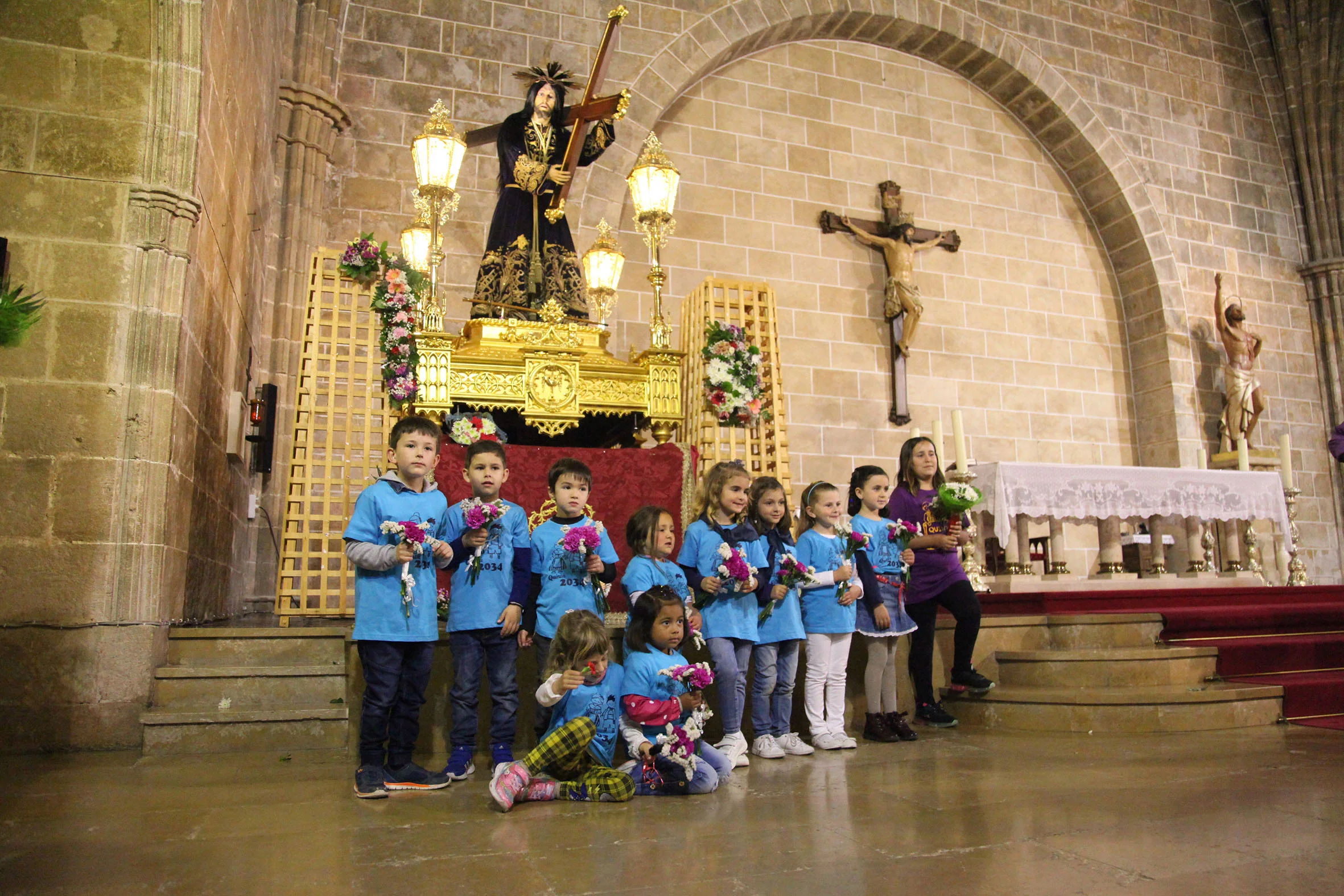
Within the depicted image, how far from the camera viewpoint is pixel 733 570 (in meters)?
3.99

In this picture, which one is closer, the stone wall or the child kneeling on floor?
the child kneeling on floor

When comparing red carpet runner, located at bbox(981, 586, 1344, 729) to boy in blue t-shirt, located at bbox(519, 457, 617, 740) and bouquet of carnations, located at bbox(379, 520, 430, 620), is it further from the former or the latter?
bouquet of carnations, located at bbox(379, 520, 430, 620)

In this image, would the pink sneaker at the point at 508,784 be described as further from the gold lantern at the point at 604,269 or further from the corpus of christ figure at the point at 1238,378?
the corpus of christ figure at the point at 1238,378

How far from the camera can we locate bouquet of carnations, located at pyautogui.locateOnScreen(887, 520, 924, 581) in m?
4.70

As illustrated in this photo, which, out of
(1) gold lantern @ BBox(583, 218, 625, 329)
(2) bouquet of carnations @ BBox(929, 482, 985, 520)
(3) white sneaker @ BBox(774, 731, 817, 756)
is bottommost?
(3) white sneaker @ BBox(774, 731, 817, 756)

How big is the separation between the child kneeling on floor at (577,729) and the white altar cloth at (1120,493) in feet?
15.3

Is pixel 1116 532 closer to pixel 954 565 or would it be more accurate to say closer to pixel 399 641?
pixel 954 565

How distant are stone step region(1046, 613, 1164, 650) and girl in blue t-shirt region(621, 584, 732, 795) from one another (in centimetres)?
278

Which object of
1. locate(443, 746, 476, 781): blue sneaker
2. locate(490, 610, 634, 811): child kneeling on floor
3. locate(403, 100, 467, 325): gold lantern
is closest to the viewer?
Answer: locate(490, 610, 634, 811): child kneeling on floor

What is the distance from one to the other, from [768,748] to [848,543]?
3.31 feet

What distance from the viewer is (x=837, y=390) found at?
9930 mm

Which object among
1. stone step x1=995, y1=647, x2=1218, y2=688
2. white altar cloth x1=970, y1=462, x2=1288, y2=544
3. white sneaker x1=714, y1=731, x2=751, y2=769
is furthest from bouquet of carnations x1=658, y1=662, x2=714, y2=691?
white altar cloth x1=970, y1=462, x2=1288, y2=544

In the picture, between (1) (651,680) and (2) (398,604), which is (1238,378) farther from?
(2) (398,604)

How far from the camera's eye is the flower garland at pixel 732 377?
6199 mm
